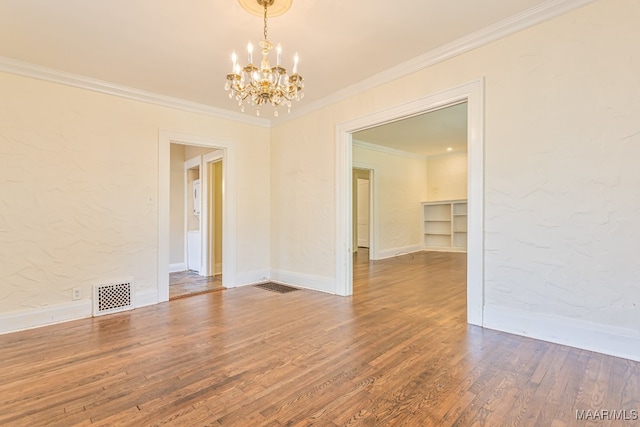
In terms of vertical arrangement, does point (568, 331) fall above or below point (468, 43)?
below

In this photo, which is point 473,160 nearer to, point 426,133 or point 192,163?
point 426,133

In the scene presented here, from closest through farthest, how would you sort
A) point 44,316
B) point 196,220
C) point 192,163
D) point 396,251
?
point 44,316 → point 192,163 → point 196,220 → point 396,251

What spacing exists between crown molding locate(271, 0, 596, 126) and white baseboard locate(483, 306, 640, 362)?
2457mm

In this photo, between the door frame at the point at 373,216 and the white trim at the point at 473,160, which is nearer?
the white trim at the point at 473,160

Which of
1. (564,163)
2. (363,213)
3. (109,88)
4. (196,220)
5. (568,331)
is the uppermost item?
(109,88)

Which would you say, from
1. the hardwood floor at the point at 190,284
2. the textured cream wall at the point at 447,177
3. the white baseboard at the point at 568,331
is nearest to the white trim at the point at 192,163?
the hardwood floor at the point at 190,284

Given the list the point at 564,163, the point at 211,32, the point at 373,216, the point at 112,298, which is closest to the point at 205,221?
the point at 112,298

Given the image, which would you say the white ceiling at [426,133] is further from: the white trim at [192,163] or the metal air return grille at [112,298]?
the metal air return grille at [112,298]

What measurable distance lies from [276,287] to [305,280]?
0.47m

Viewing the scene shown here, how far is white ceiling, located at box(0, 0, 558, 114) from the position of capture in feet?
7.85

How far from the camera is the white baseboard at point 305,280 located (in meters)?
4.37

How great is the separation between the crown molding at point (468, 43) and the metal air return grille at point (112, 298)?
3601mm

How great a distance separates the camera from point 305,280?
185 inches

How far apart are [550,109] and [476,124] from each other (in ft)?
1.87
